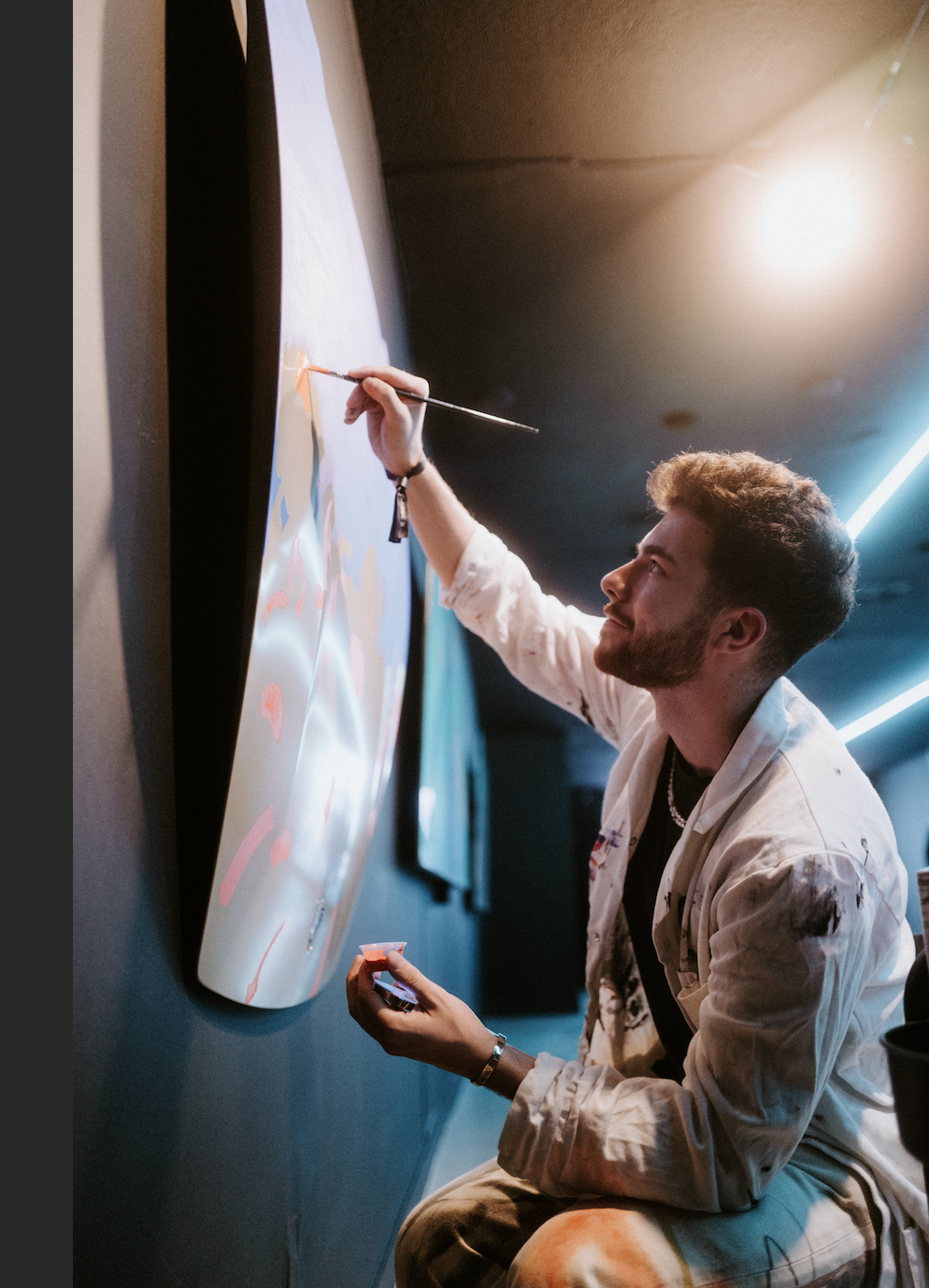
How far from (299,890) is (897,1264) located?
843 millimetres

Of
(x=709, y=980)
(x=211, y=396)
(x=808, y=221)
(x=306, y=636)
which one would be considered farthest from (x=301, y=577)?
(x=808, y=221)

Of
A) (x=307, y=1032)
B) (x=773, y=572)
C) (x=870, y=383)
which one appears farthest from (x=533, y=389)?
(x=307, y=1032)

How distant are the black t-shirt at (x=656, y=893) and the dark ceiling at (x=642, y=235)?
4.76 ft

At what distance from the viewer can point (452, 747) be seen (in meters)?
3.24

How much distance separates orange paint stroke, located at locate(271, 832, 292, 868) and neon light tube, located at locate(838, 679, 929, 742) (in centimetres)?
614

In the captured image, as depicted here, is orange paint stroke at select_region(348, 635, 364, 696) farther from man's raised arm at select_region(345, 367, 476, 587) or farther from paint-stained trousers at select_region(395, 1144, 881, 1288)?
paint-stained trousers at select_region(395, 1144, 881, 1288)

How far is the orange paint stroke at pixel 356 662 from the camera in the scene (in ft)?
3.62

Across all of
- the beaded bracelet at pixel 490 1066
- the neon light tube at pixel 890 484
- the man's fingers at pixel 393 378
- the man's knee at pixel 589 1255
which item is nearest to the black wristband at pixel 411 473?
the man's fingers at pixel 393 378

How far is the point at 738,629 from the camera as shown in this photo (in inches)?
53.1

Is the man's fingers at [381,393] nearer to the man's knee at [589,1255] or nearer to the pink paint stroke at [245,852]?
the pink paint stroke at [245,852]

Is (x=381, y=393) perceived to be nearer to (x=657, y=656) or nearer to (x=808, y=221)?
(x=657, y=656)

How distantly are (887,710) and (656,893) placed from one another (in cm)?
702

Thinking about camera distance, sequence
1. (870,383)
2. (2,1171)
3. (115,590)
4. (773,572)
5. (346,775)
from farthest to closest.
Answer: (870,383), (773,572), (346,775), (115,590), (2,1171)

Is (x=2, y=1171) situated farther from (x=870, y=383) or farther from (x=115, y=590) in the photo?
(x=870, y=383)
